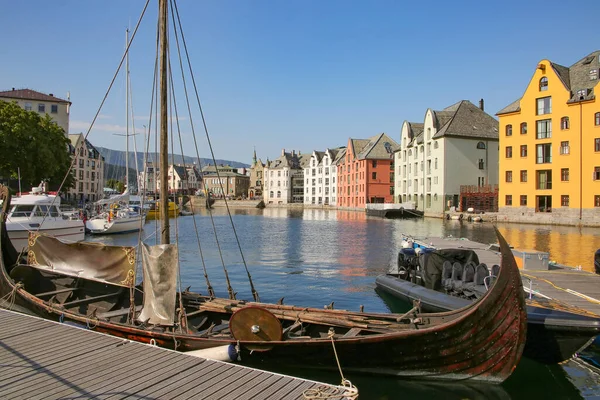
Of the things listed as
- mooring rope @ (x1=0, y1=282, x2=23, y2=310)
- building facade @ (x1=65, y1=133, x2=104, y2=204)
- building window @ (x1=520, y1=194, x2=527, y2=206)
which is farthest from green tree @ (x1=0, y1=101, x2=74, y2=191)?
building window @ (x1=520, y1=194, x2=527, y2=206)

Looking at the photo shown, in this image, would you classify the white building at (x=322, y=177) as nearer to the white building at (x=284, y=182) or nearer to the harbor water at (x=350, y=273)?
the white building at (x=284, y=182)

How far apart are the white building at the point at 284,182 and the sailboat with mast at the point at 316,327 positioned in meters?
136

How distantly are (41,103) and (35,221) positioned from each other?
71.1 meters

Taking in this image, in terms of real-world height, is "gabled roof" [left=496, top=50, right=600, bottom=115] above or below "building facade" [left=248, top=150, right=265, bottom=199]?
above

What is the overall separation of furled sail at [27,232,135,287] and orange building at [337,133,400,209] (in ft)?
283

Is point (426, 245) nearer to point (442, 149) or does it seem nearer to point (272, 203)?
point (442, 149)

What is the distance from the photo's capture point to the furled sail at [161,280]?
34.4 feet

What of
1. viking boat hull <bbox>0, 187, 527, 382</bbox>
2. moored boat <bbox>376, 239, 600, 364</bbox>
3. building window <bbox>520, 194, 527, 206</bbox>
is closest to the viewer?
viking boat hull <bbox>0, 187, 527, 382</bbox>

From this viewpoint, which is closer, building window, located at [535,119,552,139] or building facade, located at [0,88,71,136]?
building window, located at [535,119,552,139]

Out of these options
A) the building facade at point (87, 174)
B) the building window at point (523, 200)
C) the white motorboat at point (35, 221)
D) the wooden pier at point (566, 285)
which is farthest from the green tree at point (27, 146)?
the building window at point (523, 200)

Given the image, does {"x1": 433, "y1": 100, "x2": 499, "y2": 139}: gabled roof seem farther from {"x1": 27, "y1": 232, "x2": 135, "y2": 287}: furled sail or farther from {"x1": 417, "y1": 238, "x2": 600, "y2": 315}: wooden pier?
{"x1": 27, "y1": 232, "x2": 135, "y2": 287}: furled sail

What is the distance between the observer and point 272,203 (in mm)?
148750

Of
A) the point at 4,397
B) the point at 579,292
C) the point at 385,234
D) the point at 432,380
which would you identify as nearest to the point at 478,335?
the point at 432,380

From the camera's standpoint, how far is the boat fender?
9211 mm
